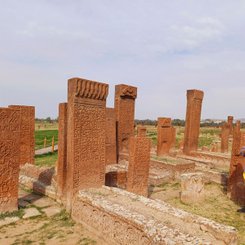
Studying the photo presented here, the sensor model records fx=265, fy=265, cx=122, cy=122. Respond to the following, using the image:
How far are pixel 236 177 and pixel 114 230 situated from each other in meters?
5.46

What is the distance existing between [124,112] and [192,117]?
3866mm

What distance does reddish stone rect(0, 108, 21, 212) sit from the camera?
245 inches

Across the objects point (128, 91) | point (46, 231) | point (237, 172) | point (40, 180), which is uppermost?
point (128, 91)

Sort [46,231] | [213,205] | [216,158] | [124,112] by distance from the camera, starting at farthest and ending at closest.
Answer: [216,158] < [124,112] < [213,205] < [46,231]

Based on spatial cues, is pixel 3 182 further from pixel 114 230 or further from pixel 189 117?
pixel 189 117

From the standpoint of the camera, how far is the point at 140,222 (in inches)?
175

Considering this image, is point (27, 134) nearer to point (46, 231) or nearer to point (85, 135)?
point (85, 135)

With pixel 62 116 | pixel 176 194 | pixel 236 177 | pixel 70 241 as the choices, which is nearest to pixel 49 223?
pixel 70 241

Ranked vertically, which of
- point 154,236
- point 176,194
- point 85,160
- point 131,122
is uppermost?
point 131,122

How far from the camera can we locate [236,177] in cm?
873

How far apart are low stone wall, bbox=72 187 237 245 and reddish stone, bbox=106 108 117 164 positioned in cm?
652

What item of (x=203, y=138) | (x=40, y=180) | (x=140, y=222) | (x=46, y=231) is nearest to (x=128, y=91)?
(x=40, y=180)

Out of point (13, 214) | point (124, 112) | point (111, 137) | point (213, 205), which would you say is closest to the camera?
point (13, 214)

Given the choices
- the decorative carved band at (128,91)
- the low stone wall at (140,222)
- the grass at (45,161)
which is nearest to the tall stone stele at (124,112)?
the decorative carved band at (128,91)
